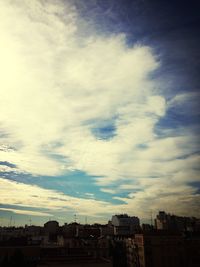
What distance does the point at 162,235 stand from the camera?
132 ft

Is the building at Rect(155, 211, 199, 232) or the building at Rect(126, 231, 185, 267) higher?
the building at Rect(155, 211, 199, 232)

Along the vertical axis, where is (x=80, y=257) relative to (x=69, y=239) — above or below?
below

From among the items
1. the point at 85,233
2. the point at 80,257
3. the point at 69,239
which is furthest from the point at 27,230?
the point at 80,257

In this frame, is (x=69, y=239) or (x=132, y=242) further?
(x=69, y=239)

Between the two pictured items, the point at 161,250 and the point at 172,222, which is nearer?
the point at 161,250

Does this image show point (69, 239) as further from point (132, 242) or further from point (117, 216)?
point (117, 216)

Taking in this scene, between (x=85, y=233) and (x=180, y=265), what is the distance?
123ft

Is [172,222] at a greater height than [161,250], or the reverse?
[172,222]

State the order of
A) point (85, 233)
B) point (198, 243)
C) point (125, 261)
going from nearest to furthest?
point (198, 243) → point (125, 261) → point (85, 233)

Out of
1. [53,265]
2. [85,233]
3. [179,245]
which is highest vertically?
[85,233]

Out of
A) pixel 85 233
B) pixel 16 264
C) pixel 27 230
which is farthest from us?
pixel 27 230

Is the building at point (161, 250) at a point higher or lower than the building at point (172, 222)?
lower

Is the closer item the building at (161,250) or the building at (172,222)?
the building at (161,250)

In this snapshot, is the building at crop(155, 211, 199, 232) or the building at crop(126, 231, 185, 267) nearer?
the building at crop(126, 231, 185, 267)
